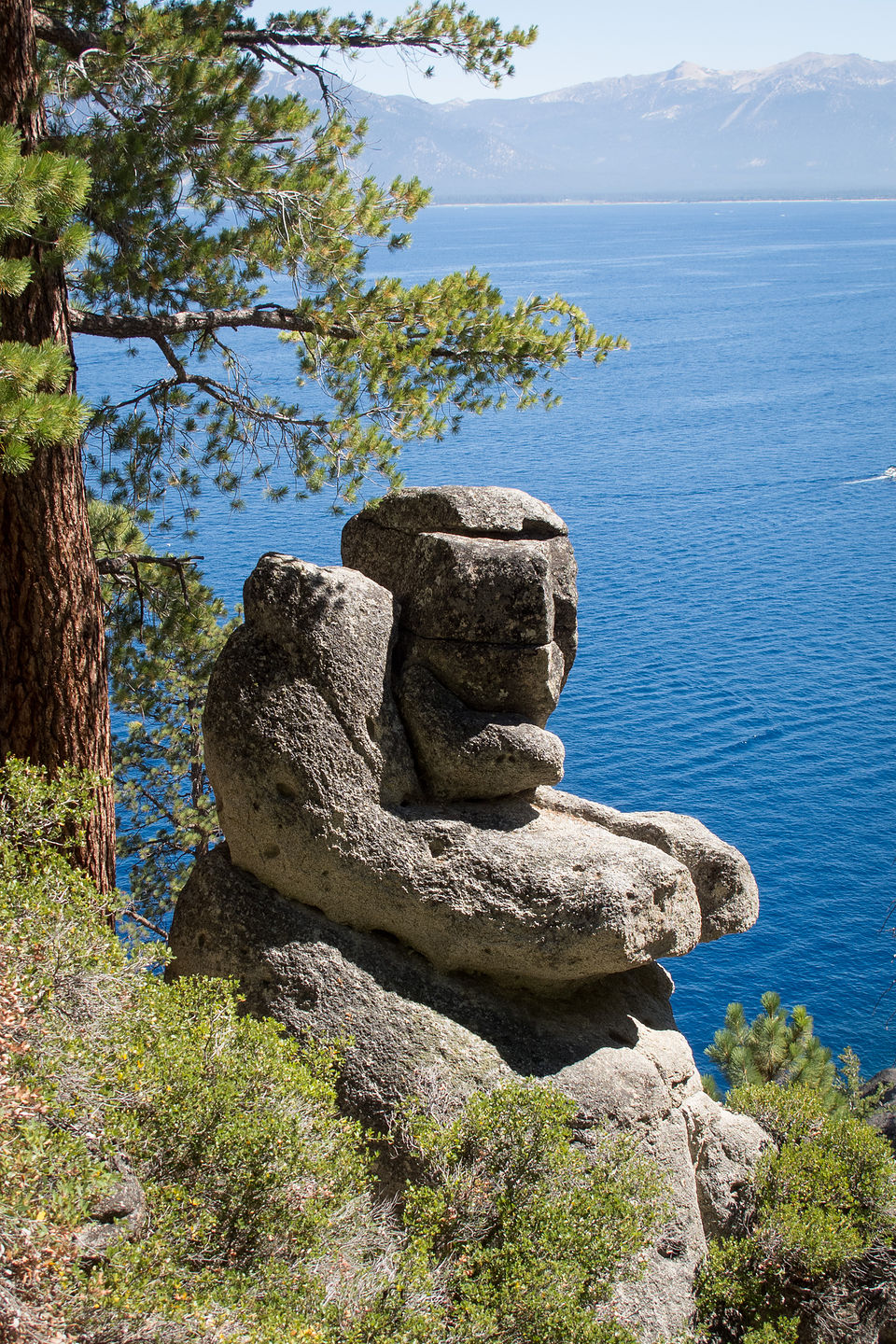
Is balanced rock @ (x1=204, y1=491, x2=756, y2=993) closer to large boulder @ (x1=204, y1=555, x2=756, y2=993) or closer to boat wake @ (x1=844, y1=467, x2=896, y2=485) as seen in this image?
large boulder @ (x1=204, y1=555, x2=756, y2=993)

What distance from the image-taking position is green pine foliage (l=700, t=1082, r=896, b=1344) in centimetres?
986

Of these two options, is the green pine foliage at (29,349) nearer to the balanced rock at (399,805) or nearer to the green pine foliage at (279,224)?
the green pine foliage at (279,224)

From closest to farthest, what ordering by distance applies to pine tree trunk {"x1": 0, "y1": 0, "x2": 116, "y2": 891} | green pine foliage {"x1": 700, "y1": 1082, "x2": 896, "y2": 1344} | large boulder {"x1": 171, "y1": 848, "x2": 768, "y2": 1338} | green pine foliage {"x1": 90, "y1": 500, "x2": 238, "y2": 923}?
pine tree trunk {"x1": 0, "y1": 0, "x2": 116, "y2": 891} → large boulder {"x1": 171, "y1": 848, "x2": 768, "y2": 1338} → green pine foliage {"x1": 700, "y1": 1082, "x2": 896, "y2": 1344} → green pine foliage {"x1": 90, "y1": 500, "x2": 238, "y2": 923}

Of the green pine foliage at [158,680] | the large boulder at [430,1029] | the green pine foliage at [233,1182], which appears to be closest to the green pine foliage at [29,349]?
the green pine foliage at [233,1182]

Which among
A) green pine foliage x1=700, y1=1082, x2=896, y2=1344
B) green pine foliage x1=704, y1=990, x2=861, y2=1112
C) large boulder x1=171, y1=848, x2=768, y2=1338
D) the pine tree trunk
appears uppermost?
the pine tree trunk

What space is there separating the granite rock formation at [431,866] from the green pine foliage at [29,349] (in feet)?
11.5

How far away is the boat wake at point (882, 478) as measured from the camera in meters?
57.7

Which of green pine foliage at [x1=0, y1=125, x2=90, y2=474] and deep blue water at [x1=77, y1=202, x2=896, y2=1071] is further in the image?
deep blue water at [x1=77, y1=202, x2=896, y2=1071]

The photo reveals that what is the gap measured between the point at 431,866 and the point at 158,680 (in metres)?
7.02

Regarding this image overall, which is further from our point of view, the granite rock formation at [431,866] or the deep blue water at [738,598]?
the deep blue water at [738,598]

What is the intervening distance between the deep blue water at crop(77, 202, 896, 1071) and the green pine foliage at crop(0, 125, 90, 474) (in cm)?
2328

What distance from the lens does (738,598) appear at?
45312mm

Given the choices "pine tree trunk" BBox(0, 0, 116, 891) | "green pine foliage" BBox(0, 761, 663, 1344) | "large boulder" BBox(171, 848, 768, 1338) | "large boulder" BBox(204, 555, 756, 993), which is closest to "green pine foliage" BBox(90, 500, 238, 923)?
"pine tree trunk" BBox(0, 0, 116, 891)

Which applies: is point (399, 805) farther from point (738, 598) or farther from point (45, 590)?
point (738, 598)
